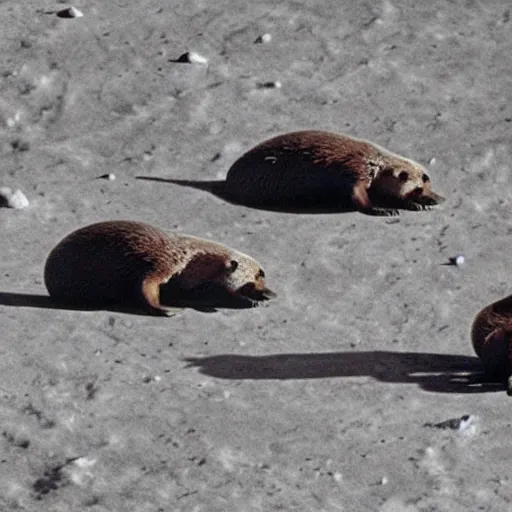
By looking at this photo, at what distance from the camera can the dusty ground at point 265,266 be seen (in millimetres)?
6320

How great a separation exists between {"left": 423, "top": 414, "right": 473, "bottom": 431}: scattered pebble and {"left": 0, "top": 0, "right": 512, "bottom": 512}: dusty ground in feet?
0.15

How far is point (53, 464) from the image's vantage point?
6.24 meters

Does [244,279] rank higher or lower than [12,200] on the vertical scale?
higher

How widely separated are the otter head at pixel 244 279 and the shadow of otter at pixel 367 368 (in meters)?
0.76

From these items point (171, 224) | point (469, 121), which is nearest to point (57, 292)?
point (171, 224)

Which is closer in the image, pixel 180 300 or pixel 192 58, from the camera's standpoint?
pixel 180 300

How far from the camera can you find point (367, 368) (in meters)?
7.43

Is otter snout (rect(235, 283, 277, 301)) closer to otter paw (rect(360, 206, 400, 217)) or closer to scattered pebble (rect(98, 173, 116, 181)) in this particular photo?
otter paw (rect(360, 206, 400, 217))

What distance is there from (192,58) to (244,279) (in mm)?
3758

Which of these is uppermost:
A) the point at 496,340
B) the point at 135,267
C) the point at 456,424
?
the point at 496,340

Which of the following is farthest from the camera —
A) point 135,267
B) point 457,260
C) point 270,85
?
point 270,85

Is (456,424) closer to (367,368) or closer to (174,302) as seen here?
(367,368)

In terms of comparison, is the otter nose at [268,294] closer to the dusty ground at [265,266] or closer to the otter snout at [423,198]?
the dusty ground at [265,266]

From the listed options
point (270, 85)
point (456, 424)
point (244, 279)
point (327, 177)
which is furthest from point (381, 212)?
point (456, 424)
